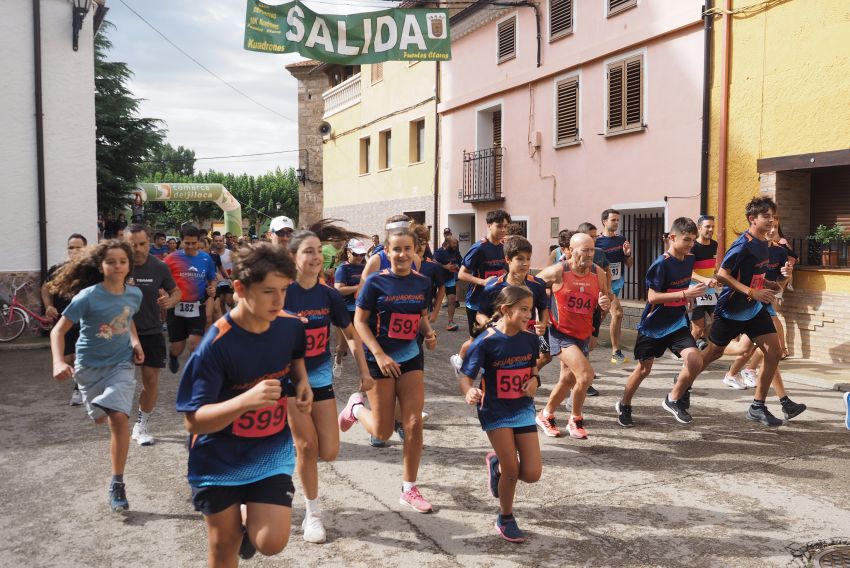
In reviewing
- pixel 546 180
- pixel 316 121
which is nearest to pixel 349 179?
pixel 316 121

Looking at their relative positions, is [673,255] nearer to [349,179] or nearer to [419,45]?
[419,45]

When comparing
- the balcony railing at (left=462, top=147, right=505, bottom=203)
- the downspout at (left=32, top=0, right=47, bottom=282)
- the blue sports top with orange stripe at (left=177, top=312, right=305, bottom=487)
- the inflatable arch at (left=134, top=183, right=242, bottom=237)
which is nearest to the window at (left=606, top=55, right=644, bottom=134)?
the balcony railing at (left=462, top=147, right=505, bottom=203)

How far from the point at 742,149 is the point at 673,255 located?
6.27 metres

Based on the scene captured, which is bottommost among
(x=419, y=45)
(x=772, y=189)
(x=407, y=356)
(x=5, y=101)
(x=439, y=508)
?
(x=439, y=508)

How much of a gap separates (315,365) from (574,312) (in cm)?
257

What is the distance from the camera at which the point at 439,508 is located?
4676 millimetres

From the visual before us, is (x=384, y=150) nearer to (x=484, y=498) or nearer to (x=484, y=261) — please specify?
(x=484, y=261)

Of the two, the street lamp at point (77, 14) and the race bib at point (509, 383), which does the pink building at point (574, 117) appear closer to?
the street lamp at point (77, 14)

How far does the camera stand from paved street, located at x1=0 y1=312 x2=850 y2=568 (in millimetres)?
4016

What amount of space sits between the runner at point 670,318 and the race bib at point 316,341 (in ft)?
10.5

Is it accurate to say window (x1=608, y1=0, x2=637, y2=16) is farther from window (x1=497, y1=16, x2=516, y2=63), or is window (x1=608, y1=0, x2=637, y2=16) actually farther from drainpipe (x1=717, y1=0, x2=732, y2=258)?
window (x1=497, y1=16, x2=516, y2=63)

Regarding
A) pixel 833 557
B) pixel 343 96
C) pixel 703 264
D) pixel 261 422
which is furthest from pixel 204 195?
pixel 833 557

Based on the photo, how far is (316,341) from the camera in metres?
4.68

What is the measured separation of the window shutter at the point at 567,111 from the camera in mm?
15953
